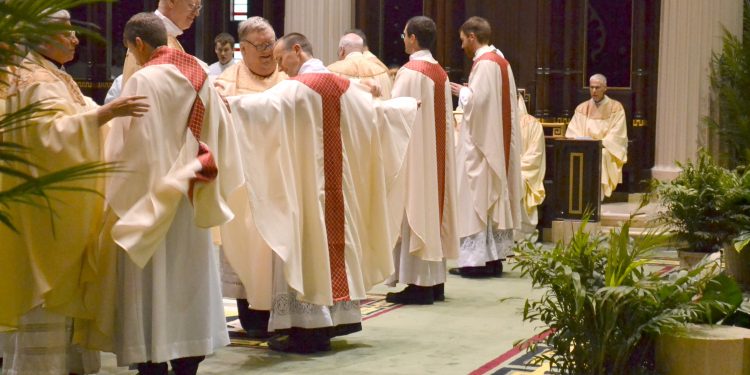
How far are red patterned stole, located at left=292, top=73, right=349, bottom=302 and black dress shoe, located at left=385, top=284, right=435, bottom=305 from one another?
1.75 m

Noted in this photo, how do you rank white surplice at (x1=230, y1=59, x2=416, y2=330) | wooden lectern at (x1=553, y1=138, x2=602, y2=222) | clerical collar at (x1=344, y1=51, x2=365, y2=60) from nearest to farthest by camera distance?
white surplice at (x1=230, y1=59, x2=416, y2=330), clerical collar at (x1=344, y1=51, x2=365, y2=60), wooden lectern at (x1=553, y1=138, x2=602, y2=222)

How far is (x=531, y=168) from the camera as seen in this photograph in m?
11.9

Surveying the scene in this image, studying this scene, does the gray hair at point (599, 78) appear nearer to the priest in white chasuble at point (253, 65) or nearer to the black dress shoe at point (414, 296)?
the black dress shoe at point (414, 296)

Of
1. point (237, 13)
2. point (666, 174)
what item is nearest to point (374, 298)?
point (666, 174)

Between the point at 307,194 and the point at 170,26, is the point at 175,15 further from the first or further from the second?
the point at 307,194

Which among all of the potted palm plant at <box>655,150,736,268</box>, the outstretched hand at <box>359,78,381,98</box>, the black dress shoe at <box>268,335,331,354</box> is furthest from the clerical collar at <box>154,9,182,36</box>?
the potted palm plant at <box>655,150,736,268</box>

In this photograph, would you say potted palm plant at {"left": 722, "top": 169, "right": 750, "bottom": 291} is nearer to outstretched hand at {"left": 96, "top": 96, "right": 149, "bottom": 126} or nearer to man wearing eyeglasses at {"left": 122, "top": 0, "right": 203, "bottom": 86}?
man wearing eyeglasses at {"left": 122, "top": 0, "right": 203, "bottom": 86}

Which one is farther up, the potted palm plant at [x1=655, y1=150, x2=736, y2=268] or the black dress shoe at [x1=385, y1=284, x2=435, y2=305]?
the potted palm plant at [x1=655, y1=150, x2=736, y2=268]

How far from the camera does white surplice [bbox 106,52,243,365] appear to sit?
4871 millimetres

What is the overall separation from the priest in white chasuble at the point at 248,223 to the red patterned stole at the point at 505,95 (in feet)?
10.3

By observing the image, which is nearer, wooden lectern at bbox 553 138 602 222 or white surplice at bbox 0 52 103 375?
→ white surplice at bbox 0 52 103 375

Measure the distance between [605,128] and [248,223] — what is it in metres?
8.09

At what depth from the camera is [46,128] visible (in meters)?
4.80

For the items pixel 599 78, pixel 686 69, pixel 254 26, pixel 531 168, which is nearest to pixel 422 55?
pixel 254 26
